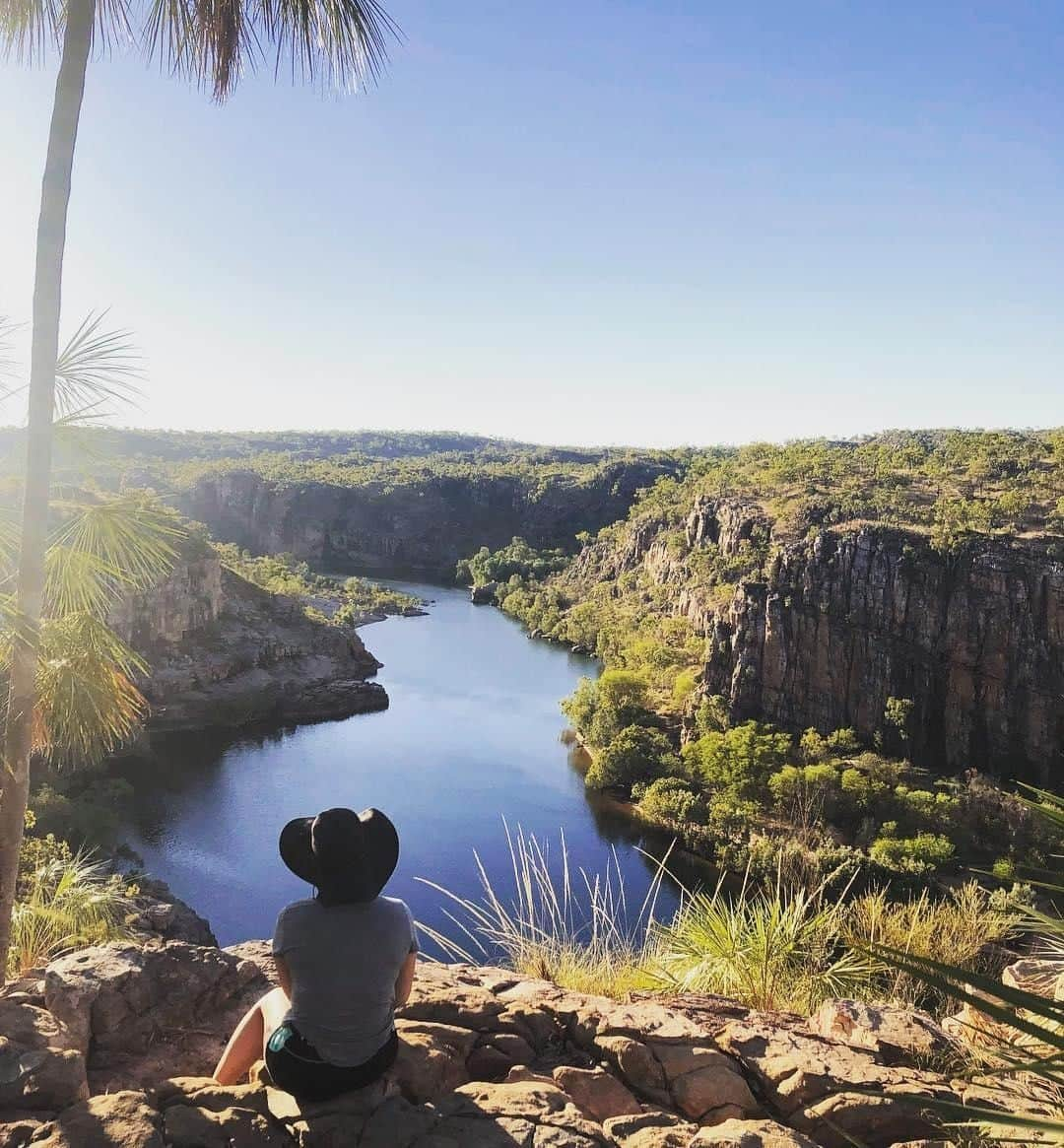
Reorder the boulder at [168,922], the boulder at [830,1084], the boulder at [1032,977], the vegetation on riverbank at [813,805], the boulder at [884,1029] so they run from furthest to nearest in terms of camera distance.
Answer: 1. the vegetation on riverbank at [813,805]
2. the boulder at [168,922]
3. the boulder at [1032,977]
4. the boulder at [884,1029]
5. the boulder at [830,1084]

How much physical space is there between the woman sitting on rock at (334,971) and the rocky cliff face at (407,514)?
85.0m

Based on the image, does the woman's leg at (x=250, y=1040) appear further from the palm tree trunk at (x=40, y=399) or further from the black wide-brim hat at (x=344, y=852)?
the palm tree trunk at (x=40, y=399)

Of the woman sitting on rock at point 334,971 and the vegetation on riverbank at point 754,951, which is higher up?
the woman sitting on rock at point 334,971

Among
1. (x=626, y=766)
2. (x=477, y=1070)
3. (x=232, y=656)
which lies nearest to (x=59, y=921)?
(x=477, y=1070)

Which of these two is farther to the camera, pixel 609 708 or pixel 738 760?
pixel 609 708

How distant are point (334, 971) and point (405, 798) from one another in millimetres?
25656

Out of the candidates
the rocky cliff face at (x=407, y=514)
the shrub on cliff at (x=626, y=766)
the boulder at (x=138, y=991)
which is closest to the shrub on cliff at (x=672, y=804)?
the shrub on cliff at (x=626, y=766)

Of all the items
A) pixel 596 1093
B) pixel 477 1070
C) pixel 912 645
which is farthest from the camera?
pixel 912 645

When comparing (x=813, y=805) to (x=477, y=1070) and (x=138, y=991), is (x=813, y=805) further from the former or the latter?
(x=138, y=991)

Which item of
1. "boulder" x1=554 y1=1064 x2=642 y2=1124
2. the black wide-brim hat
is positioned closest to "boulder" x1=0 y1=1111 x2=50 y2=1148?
the black wide-brim hat

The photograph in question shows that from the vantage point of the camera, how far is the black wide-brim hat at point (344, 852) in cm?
256

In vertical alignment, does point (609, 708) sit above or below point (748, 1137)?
below

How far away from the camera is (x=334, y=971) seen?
2580mm

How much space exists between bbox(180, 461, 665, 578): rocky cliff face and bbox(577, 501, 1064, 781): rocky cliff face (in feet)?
176
